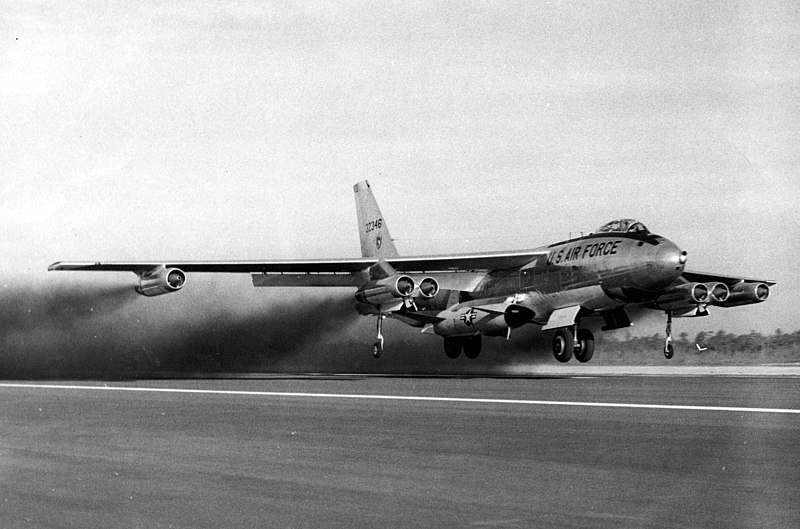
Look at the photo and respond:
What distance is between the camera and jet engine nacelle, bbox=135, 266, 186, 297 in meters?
34.9

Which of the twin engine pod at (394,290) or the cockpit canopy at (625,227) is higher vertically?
the cockpit canopy at (625,227)

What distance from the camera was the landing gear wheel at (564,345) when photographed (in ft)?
112

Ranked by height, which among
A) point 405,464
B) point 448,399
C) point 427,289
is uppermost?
point 427,289

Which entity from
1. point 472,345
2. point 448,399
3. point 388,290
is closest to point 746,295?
point 472,345

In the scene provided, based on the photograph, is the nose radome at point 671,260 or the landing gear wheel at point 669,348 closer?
the nose radome at point 671,260

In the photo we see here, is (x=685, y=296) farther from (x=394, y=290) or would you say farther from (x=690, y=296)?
(x=394, y=290)

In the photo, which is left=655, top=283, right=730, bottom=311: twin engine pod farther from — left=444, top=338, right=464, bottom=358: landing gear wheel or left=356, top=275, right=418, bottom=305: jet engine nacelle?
left=356, top=275, right=418, bottom=305: jet engine nacelle

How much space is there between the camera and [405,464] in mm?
9914

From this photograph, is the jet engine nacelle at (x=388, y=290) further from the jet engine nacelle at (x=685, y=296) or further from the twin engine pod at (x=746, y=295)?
the twin engine pod at (x=746, y=295)

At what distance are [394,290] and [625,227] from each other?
25.3 ft

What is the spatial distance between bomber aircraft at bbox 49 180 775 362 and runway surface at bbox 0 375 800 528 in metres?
13.7

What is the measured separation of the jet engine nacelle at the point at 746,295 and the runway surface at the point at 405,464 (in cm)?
1983

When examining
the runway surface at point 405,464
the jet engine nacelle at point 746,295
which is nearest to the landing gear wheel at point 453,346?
the jet engine nacelle at point 746,295

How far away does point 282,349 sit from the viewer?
50.0 metres
